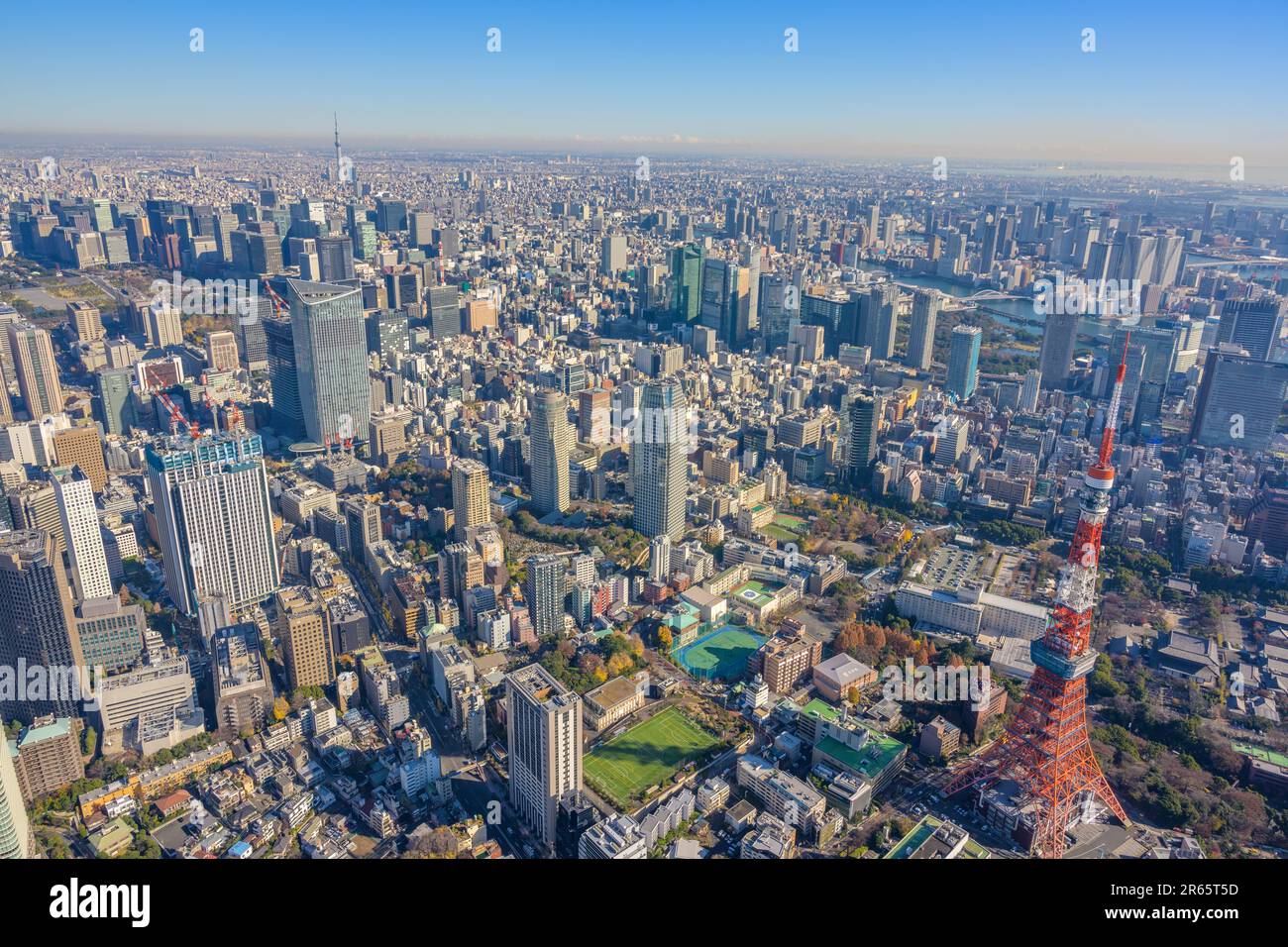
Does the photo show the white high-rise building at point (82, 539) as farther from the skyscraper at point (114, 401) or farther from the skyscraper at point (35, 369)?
the skyscraper at point (35, 369)

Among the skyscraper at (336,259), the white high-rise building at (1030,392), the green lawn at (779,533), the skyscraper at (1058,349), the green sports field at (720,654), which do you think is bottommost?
the green sports field at (720,654)

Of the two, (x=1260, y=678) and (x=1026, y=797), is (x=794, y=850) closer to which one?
(x=1026, y=797)

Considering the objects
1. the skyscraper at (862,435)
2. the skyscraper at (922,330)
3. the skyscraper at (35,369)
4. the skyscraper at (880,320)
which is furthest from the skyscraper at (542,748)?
the skyscraper at (880,320)

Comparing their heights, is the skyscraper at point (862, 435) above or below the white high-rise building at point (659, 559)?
above

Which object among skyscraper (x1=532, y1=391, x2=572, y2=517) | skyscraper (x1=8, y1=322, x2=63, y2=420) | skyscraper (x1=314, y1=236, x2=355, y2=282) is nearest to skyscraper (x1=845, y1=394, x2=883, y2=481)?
skyscraper (x1=532, y1=391, x2=572, y2=517)

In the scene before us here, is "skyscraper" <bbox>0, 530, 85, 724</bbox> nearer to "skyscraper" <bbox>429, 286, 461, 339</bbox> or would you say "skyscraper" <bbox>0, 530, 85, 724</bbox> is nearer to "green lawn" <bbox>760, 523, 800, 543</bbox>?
"green lawn" <bbox>760, 523, 800, 543</bbox>

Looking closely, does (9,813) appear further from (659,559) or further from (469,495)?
(659,559)
